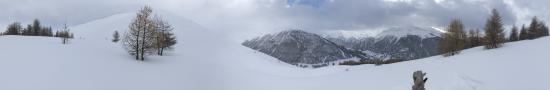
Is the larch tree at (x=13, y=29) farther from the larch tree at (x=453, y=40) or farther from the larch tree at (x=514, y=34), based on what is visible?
the larch tree at (x=514, y=34)

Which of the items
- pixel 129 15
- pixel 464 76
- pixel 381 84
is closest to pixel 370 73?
pixel 381 84

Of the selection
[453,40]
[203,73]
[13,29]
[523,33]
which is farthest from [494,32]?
[13,29]


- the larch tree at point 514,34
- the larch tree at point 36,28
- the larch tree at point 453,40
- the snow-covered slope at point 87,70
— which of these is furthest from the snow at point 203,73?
the larch tree at point 36,28

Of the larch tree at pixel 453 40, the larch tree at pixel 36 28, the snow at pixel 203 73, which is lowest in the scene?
the snow at pixel 203 73

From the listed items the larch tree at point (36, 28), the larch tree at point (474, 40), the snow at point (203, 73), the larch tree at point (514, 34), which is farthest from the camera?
the larch tree at point (514, 34)

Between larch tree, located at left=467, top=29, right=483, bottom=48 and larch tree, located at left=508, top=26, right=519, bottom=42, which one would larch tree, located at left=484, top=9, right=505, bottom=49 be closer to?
larch tree, located at left=467, top=29, right=483, bottom=48

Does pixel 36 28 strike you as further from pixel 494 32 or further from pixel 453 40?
pixel 494 32
